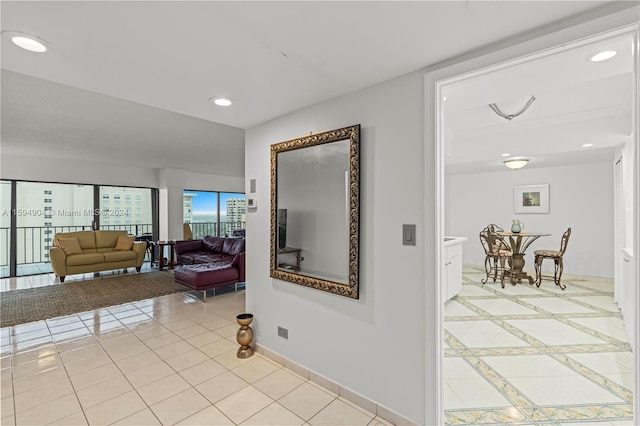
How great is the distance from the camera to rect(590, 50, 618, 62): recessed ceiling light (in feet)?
4.85

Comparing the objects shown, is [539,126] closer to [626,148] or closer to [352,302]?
[626,148]

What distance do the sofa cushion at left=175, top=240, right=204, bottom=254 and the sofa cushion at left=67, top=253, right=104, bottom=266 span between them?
4.86 feet

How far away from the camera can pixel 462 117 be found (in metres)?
3.92

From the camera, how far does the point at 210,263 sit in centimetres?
567

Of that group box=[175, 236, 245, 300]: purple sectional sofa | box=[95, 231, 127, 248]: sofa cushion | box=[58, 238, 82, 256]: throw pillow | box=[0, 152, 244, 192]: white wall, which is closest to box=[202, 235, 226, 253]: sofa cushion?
box=[175, 236, 245, 300]: purple sectional sofa

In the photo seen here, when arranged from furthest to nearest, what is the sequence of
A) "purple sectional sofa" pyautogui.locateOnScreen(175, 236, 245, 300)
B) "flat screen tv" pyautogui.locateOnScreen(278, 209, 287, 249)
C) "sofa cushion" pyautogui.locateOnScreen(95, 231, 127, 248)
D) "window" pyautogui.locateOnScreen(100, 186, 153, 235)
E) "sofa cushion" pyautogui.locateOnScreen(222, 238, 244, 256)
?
"window" pyautogui.locateOnScreen(100, 186, 153, 235)
"sofa cushion" pyautogui.locateOnScreen(95, 231, 127, 248)
"sofa cushion" pyautogui.locateOnScreen(222, 238, 244, 256)
"purple sectional sofa" pyautogui.locateOnScreen(175, 236, 245, 300)
"flat screen tv" pyautogui.locateOnScreen(278, 209, 287, 249)

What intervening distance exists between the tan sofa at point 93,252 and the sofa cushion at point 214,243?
1412 mm

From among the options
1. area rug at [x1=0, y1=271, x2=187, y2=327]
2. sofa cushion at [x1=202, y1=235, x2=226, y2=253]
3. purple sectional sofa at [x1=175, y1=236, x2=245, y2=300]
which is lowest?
area rug at [x1=0, y1=271, x2=187, y2=327]

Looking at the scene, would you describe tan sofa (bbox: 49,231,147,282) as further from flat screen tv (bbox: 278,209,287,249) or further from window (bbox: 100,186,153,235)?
flat screen tv (bbox: 278,209,287,249)

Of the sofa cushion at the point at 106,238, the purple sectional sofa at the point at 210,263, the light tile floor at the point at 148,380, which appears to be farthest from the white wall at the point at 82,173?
the light tile floor at the point at 148,380

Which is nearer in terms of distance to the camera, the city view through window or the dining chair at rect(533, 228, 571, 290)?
the dining chair at rect(533, 228, 571, 290)

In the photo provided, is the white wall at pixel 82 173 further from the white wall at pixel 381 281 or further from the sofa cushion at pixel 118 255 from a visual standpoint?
the white wall at pixel 381 281

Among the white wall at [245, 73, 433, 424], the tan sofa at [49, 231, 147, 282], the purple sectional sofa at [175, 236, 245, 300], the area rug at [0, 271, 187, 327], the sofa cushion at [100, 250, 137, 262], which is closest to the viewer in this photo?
the white wall at [245, 73, 433, 424]

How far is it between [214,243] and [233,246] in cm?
85
